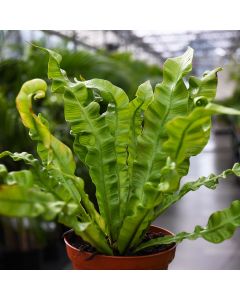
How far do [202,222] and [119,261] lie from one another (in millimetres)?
2807

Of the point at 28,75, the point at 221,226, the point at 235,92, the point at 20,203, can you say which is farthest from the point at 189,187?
the point at 235,92

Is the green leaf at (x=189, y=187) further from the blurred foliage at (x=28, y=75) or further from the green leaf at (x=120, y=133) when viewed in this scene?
the blurred foliage at (x=28, y=75)

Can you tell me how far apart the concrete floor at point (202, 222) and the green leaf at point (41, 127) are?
190 cm

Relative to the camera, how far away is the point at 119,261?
2.03 ft

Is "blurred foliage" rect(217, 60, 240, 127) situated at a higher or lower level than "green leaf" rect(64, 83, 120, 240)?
lower

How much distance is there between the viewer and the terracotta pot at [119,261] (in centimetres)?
62

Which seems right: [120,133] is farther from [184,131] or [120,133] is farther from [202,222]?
[202,222]

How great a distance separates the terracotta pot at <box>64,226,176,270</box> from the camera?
62 cm

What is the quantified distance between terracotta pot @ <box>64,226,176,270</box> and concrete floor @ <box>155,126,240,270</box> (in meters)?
1.81

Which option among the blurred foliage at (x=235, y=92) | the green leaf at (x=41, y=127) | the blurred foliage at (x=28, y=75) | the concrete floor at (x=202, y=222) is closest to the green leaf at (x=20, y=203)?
the green leaf at (x=41, y=127)


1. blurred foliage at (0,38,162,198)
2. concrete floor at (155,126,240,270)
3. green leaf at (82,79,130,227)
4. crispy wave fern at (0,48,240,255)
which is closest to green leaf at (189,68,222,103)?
crispy wave fern at (0,48,240,255)

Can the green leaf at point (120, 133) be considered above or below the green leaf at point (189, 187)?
above

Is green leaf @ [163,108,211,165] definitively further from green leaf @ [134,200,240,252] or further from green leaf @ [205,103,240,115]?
green leaf @ [134,200,240,252]
